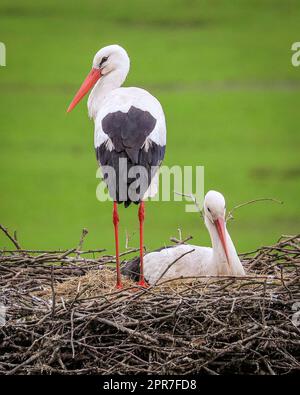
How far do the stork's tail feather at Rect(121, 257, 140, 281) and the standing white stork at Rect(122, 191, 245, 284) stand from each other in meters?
0.10

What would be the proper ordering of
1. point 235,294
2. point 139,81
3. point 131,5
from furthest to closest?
point 131,5
point 139,81
point 235,294

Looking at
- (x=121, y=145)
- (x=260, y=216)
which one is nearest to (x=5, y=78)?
(x=260, y=216)

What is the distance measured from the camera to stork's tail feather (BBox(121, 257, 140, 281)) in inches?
242

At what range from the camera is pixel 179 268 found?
5871mm

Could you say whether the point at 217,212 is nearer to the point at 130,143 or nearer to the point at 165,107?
the point at 130,143

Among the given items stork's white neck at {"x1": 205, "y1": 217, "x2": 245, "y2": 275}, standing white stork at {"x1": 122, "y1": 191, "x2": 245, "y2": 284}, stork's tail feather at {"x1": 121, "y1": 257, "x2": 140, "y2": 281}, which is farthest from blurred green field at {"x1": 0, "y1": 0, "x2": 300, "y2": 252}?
stork's white neck at {"x1": 205, "y1": 217, "x2": 245, "y2": 275}

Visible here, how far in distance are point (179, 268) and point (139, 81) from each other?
1685 cm

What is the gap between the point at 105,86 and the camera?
6.73 m

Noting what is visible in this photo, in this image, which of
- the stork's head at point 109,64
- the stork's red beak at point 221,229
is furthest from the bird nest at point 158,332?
the stork's head at point 109,64

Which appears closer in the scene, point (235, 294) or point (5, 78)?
point (235, 294)

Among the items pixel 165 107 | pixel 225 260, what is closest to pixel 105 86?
pixel 225 260

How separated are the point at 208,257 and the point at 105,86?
132 cm
